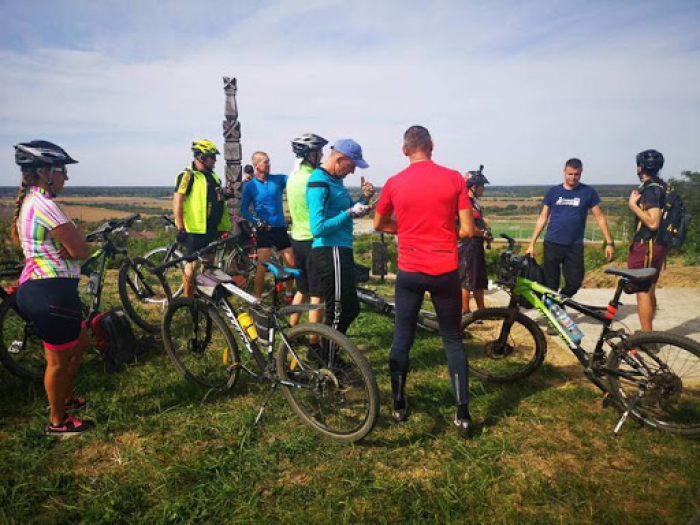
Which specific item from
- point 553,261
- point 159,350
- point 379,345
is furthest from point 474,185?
point 159,350

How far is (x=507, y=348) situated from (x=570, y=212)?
238 centimetres

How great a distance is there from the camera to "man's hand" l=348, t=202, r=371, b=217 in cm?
365

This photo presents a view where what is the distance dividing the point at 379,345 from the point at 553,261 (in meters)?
2.86

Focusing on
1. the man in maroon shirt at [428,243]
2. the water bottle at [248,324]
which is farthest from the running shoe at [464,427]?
the water bottle at [248,324]

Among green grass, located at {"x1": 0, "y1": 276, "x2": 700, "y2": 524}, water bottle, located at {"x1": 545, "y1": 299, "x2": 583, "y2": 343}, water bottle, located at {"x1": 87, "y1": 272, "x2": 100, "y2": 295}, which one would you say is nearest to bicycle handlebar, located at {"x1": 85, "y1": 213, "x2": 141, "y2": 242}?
water bottle, located at {"x1": 87, "y1": 272, "x2": 100, "y2": 295}

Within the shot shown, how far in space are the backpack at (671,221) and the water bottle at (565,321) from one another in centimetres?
212

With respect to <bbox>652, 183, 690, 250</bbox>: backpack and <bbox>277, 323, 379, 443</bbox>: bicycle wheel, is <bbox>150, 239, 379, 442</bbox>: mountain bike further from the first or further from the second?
<bbox>652, 183, 690, 250</bbox>: backpack

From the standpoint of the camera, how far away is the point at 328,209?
3.94 meters

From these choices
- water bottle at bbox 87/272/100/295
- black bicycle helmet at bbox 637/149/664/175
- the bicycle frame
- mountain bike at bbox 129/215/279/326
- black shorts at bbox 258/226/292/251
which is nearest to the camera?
the bicycle frame

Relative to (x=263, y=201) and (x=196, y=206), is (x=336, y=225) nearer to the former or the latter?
(x=196, y=206)

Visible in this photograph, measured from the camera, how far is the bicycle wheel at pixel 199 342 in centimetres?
382

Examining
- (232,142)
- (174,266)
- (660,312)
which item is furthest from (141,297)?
(660,312)

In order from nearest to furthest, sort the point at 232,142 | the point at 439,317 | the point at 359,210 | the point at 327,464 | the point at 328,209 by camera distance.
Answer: the point at 327,464 < the point at 439,317 < the point at 359,210 < the point at 328,209 < the point at 232,142

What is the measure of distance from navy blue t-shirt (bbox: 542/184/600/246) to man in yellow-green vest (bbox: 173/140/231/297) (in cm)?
493
